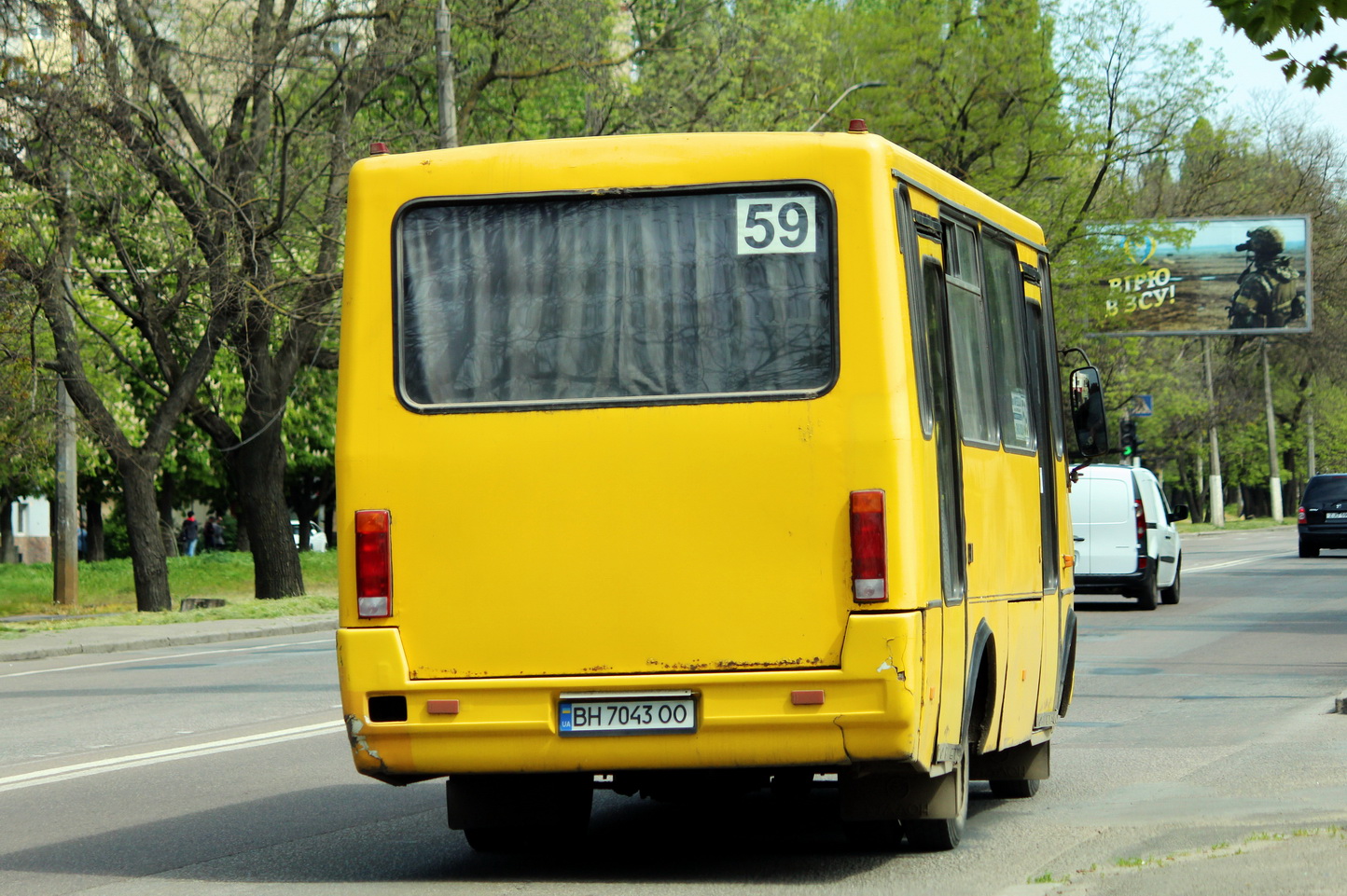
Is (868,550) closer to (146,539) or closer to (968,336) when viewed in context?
(968,336)

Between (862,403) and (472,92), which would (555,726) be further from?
(472,92)

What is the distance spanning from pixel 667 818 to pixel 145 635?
58.6ft

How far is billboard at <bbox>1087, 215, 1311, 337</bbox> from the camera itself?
46.4m

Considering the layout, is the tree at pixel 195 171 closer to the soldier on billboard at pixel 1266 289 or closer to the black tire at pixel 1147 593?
the black tire at pixel 1147 593

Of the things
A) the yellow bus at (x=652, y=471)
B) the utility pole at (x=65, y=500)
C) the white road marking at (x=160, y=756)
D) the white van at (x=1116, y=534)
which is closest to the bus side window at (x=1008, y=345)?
the yellow bus at (x=652, y=471)

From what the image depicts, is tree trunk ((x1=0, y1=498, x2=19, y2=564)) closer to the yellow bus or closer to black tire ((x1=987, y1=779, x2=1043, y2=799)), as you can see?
black tire ((x1=987, y1=779, x2=1043, y2=799))

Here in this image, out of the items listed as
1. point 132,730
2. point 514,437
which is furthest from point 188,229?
point 514,437

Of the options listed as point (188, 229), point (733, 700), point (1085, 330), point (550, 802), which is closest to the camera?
point (733, 700)

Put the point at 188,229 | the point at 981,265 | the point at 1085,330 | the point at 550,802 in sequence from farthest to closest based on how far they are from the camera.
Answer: the point at 1085,330, the point at 188,229, the point at 981,265, the point at 550,802

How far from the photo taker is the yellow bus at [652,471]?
6.82 meters

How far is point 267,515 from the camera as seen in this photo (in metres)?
32.3

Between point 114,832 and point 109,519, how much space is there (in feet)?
204

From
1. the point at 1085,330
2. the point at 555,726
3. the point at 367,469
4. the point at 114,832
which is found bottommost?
the point at 114,832

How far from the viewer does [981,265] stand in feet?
27.6
